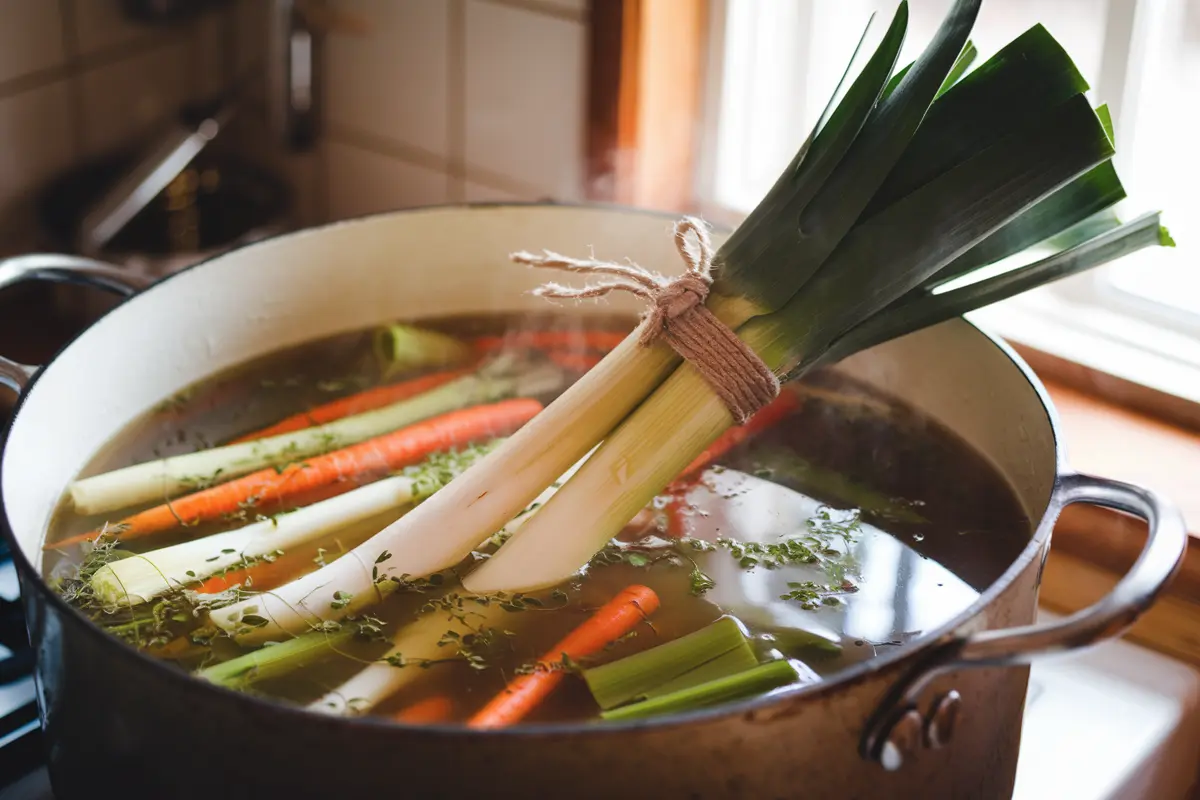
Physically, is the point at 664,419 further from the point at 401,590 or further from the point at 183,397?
the point at 183,397

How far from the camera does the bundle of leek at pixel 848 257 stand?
0.73 metres

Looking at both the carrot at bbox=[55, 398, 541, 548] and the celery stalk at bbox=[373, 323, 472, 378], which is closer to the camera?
the carrot at bbox=[55, 398, 541, 548]

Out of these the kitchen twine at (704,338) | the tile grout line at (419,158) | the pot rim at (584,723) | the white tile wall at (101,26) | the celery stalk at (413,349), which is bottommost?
the celery stalk at (413,349)

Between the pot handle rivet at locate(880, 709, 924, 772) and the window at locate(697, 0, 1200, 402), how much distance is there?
667 millimetres

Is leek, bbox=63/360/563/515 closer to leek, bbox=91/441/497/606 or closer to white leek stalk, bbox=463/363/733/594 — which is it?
leek, bbox=91/441/497/606

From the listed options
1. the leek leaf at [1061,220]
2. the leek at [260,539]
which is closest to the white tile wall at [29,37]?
the leek at [260,539]

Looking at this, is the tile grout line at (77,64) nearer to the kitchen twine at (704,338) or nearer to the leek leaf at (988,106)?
the kitchen twine at (704,338)

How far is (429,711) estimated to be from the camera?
0.75 metres

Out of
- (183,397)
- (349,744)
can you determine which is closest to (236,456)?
(183,397)

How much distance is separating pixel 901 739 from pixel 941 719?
1.1 inches

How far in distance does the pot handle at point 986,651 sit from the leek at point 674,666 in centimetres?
14

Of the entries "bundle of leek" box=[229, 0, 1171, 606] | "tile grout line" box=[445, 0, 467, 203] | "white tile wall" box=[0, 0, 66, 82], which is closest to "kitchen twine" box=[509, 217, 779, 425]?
"bundle of leek" box=[229, 0, 1171, 606]

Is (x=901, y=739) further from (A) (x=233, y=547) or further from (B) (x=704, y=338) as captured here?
(A) (x=233, y=547)

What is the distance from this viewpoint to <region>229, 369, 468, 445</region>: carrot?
1071 millimetres
